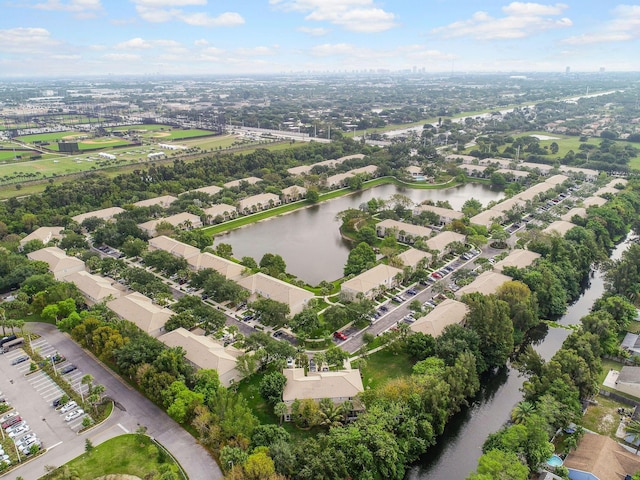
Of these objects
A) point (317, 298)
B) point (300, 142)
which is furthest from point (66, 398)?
point (300, 142)

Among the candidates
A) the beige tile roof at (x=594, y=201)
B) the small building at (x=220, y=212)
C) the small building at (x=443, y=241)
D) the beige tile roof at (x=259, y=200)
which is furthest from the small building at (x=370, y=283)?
the beige tile roof at (x=594, y=201)

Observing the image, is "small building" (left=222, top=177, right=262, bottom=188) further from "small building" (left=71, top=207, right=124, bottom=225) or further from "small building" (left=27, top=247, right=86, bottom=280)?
"small building" (left=27, top=247, right=86, bottom=280)

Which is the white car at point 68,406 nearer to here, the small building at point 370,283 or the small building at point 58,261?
the small building at point 58,261

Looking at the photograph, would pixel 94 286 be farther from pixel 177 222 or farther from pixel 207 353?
pixel 177 222

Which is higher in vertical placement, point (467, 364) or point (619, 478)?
point (467, 364)

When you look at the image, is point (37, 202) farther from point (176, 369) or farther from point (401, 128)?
point (401, 128)

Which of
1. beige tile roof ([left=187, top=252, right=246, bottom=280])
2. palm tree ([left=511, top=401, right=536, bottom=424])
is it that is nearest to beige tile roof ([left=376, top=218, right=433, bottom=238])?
beige tile roof ([left=187, top=252, right=246, bottom=280])

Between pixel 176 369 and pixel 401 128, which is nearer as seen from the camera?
pixel 176 369
